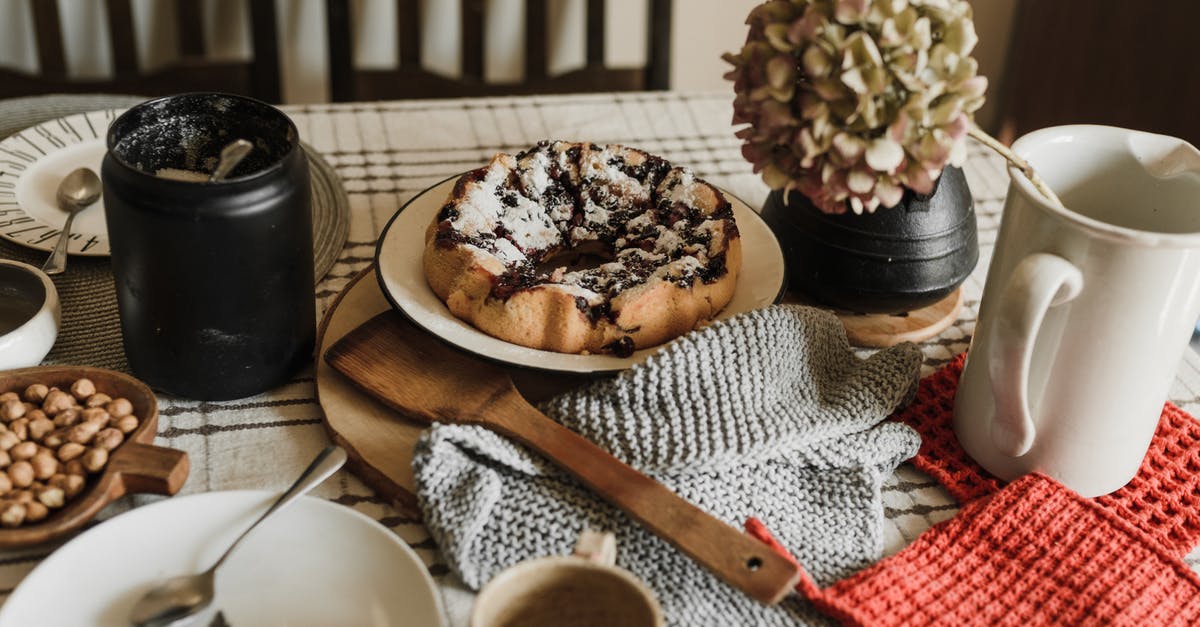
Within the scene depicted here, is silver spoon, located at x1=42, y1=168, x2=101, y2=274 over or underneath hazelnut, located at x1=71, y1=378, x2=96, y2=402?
over

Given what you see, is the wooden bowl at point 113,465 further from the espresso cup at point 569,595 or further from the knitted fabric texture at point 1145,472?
the knitted fabric texture at point 1145,472

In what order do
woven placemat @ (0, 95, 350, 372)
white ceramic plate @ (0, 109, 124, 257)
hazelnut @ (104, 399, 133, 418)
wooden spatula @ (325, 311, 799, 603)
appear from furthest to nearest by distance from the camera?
white ceramic plate @ (0, 109, 124, 257) < woven placemat @ (0, 95, 350, 372) < hazelnut @ (104, 399, 133, 418) < wooden spatula @ (325, 311, 799, 603)

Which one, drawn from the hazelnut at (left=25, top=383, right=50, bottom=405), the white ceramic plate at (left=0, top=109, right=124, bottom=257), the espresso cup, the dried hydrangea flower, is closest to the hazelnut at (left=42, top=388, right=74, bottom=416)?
the hazelnut at (left=25, top=383, right=50, bottom=405)

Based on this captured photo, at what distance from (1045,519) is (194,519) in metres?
0.62

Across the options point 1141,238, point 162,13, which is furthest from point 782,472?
point 162,13

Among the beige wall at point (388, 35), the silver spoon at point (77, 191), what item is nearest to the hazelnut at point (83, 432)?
the silver spoon at point (77, 191)

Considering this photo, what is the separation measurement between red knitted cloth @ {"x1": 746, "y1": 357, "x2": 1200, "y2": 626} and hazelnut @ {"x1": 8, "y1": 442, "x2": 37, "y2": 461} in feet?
1.70

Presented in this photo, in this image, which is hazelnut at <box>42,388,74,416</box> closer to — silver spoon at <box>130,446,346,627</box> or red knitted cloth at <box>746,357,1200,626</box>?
silver spoon at <box>130,446,346,627</box>

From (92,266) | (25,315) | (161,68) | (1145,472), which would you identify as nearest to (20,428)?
(25,315)

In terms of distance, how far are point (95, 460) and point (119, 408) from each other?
2.5 inches

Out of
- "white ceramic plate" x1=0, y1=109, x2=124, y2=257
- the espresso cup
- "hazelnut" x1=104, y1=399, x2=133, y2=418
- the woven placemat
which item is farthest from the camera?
"white ceramic plate" x1=0, y1=109, x2=124, y2=257

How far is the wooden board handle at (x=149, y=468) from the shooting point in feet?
2.54

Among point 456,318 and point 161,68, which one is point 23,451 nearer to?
point 456,318

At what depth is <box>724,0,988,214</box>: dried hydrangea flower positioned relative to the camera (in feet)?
2.35
